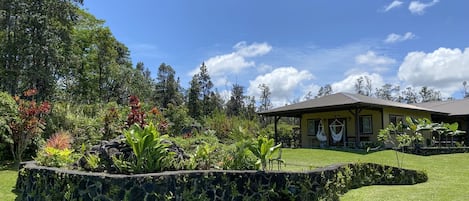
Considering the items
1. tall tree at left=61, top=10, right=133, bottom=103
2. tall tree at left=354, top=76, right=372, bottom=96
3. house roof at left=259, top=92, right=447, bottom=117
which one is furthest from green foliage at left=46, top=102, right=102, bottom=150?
tall tree at left=354, top=76, right=372, bottom=96

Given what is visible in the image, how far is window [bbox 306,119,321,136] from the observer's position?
20186 millimetres

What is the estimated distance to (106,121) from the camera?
11.8 metres

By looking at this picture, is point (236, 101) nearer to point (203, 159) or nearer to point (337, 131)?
point (337, 131)

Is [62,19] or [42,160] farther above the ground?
[62,19]

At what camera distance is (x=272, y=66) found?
100 feet

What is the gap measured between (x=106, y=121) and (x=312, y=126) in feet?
39.4

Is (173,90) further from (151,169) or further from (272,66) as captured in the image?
(151,169)

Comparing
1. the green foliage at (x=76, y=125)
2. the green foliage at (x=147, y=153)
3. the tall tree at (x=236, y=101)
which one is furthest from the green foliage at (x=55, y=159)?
the tall tree at (x=236, y=101)

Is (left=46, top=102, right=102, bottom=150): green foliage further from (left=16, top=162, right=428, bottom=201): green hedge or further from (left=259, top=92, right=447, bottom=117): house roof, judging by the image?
(left=259, top=92, right=447, bottom=117): house roof

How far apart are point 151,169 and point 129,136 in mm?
607

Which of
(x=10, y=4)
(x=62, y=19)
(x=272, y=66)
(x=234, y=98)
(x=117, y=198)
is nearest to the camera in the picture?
(x=117, y=198)

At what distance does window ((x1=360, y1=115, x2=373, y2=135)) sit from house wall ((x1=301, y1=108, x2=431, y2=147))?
0.15 metres

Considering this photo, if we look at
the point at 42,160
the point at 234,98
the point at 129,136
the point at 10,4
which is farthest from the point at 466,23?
the point at 234,98

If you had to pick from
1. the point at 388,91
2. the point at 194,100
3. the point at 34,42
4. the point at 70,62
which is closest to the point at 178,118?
the point at 70,62
